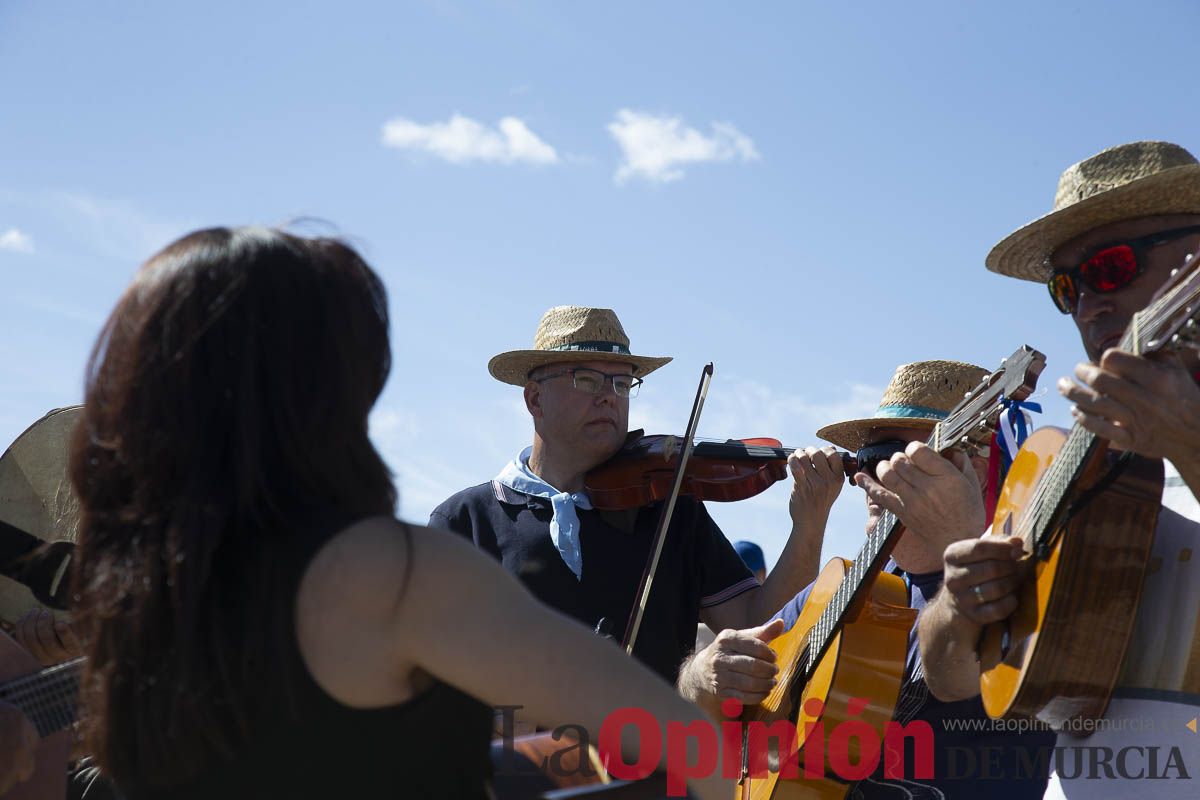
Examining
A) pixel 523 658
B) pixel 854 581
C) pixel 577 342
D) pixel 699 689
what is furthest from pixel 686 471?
pixel 523 658

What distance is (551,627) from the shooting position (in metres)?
1.40

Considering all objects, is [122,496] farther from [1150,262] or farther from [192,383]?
[1150,262]

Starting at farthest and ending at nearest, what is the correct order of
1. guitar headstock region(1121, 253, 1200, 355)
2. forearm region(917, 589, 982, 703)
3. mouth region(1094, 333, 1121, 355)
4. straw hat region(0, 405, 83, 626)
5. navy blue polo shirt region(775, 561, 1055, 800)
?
1. straw hat region(0, 405, 83, 626)
2. navy blue polo shirt region(775, 561, 1055, 800)
3. forearm region(917, 589, 982, 703)
4. mouth region(1094, 333, 1121, 355)
5. guitar headstock region(1121, 253, 1200, 355)

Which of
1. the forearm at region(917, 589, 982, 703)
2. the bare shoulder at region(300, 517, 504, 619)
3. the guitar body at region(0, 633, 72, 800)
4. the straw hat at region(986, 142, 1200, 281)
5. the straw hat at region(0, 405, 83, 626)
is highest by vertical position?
the straw hat at region(986, 142, 1200, 281)

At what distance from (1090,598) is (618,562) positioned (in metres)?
2.40

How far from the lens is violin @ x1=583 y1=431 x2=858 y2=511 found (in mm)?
4531

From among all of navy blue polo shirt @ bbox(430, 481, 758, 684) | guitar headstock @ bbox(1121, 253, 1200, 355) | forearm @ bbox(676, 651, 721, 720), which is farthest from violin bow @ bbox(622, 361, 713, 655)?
guitar headstock @ bbox(1121, 253, 1200, 355)

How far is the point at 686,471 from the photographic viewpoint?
15.3ft

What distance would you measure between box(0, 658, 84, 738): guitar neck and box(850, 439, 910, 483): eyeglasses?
9.16 feet

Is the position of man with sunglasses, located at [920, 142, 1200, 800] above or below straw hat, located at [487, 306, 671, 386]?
below

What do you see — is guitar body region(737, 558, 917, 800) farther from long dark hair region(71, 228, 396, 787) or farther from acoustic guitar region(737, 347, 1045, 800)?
long dark hair region(71, 228, 396, 787)

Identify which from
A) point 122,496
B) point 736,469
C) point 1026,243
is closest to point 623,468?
point 736,469

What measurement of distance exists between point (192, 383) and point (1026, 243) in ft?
7.51

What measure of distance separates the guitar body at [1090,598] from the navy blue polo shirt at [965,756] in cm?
78
